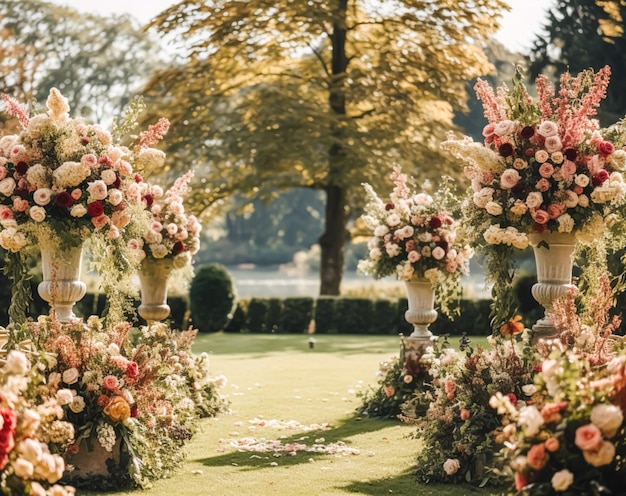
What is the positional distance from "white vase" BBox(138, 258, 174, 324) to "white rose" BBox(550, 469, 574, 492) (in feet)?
22.8

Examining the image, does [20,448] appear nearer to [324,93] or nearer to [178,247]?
[178,247]

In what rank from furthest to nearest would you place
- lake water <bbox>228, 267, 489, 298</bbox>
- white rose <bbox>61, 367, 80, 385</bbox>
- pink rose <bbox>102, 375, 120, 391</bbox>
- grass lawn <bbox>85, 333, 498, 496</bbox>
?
1. lake water <bbox>228, 267, 489, 298</bbox>
2. grass lawn <bbox>85, 333, 498, 496</bbox>
3. pink rose <bbox>102, 375, 120, 391</bbox>
4. white rose <bbox>61, 367, 80, 385</bbox>

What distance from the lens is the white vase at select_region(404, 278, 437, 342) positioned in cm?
994

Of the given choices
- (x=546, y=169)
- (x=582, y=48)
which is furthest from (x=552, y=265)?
(x=582, y=48)

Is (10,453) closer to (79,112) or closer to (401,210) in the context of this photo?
(401,210)


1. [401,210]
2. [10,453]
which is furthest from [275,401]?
[10,453]

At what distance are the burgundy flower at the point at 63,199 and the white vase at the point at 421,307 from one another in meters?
4.32

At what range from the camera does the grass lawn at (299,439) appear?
256 inches

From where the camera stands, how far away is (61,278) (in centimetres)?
744

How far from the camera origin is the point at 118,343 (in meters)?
6.66

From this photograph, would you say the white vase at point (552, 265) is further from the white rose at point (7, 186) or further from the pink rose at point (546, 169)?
the white rose at point (7, 186)

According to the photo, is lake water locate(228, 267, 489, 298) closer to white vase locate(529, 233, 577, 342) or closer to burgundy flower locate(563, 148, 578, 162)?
white vase locate(529, 233, 577, 342)

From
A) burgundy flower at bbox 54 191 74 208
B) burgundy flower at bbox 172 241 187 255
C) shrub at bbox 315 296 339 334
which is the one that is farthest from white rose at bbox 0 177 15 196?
shrub at bbox 315 296 339 334

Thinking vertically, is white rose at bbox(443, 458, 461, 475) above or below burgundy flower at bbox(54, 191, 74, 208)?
below
